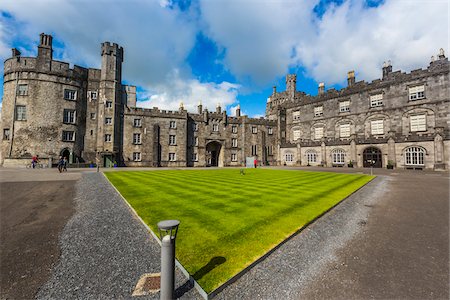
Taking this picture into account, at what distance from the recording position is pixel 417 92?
101 ft

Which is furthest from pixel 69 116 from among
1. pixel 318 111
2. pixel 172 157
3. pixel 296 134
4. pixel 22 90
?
pixel 318 111

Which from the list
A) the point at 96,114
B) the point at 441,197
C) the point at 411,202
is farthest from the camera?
the point at 96,114

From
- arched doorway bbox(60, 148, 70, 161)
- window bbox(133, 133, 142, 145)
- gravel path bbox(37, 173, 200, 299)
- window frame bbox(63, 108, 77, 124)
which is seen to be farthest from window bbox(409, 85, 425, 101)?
arched doorway bbox(60, 148, 70, 161)

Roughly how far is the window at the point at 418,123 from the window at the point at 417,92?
300 cm

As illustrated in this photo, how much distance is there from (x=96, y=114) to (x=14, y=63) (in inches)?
574

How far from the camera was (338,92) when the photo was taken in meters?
39.7

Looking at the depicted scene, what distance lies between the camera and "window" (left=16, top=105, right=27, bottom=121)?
33156mm

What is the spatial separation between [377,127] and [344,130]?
5.28 meters

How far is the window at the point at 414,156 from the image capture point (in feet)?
92.6

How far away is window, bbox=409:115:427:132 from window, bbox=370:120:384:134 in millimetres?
3771

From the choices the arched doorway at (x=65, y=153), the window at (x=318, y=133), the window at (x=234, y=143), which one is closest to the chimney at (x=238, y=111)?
the window at (x=234, y=143)

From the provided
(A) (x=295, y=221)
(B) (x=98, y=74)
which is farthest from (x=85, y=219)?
(B) (x=98, y=74)

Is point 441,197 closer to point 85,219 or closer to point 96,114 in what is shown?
point 85,219

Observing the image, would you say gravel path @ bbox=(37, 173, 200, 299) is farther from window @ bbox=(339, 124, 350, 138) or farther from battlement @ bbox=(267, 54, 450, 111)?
battlement @ bbox=(267, 54, 450, 111)
